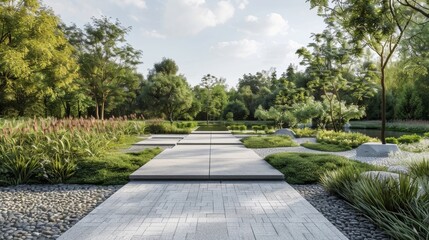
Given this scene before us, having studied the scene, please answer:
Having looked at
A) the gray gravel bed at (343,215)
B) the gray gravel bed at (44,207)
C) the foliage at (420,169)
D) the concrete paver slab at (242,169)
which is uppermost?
the foliage at (420,169)

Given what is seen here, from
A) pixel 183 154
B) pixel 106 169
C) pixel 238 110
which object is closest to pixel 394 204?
pixel 106 169

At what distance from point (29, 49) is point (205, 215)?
15.9 m

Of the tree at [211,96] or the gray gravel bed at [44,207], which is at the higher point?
the tree at [211,96]

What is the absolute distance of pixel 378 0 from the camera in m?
8.08

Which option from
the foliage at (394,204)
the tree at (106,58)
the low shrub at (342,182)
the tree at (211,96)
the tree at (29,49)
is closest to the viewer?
the foliage at (394,204)

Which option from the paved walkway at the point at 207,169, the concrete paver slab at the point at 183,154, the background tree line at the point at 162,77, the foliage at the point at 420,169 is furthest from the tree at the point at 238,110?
the foliage at the point at 420,169

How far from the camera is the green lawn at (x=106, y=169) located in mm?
5906

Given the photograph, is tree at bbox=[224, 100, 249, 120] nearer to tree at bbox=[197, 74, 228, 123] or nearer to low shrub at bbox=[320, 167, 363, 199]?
tree at bbox=[197, 74, 228, 123]

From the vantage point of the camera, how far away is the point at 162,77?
29125mm

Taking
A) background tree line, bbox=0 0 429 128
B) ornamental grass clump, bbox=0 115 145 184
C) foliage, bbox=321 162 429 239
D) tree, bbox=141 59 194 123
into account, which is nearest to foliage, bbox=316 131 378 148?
background tree line, bbox=0 0 429 128

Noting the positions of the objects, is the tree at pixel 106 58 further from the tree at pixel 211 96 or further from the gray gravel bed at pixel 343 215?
the gray gravel bed at pixel 343 215

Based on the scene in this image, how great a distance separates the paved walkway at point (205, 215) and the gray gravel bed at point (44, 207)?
26 centimetres

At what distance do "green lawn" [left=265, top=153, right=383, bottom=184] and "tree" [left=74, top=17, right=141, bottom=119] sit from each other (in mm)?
22128

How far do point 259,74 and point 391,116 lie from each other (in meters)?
32.1
